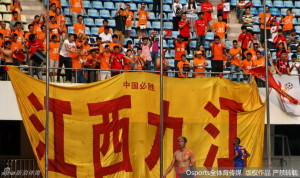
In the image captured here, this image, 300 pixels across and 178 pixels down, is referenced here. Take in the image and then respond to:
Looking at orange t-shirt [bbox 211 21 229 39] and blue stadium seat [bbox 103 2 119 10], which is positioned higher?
blue stadium seat [bbox 103 2 119 10]

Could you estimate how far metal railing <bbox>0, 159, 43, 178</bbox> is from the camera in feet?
75.7

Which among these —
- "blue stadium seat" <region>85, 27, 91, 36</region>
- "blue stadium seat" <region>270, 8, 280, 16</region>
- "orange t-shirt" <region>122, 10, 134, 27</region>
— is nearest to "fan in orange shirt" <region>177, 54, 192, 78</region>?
"orange t-shirt" <region>122, 10, 134, 27</region>

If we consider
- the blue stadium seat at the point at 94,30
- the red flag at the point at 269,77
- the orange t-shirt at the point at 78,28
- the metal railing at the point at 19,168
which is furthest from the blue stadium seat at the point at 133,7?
the metal railing at the point at 19,168

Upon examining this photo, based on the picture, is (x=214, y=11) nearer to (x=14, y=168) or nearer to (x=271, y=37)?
(x=271, y=37)

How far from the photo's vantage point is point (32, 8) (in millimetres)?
26562

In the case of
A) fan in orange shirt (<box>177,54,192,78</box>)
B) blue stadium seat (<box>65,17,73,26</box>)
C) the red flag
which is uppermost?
blue stadium seat (<box>65,17,73,26</box>)

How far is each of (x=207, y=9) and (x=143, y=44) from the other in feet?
10.4

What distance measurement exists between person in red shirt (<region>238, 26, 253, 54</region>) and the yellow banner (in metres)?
2.41

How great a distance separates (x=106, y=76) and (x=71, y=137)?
1692 millimetres

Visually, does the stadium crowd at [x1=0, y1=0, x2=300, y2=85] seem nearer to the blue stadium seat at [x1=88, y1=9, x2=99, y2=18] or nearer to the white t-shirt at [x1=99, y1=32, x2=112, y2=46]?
the white t-shirt at [x1=99, y1=32, x2=112, y2=46]

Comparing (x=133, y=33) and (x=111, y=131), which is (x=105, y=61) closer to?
(x=111, y=131)

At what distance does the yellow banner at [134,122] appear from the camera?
21.2m

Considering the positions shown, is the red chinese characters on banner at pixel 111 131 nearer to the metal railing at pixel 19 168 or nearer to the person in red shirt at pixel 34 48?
the person in red shirt at pixel 34 48

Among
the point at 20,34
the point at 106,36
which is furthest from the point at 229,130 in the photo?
the point at 20,34
